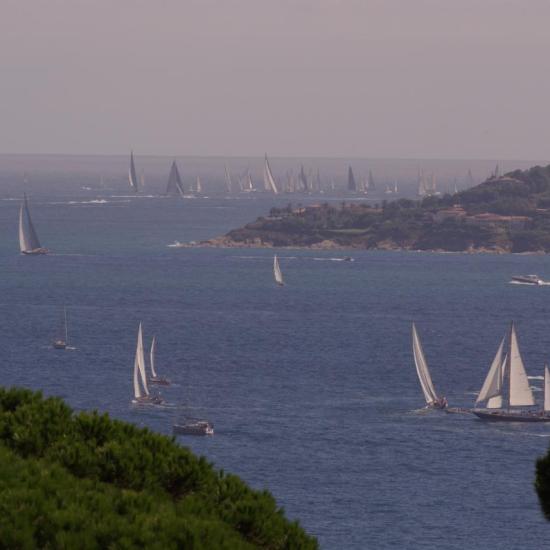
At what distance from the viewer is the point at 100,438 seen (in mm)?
15336

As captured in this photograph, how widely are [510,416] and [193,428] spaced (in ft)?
63.9

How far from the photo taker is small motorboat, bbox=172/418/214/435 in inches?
2611

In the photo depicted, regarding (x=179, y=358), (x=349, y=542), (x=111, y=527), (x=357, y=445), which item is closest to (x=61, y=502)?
(x=111, y=527)

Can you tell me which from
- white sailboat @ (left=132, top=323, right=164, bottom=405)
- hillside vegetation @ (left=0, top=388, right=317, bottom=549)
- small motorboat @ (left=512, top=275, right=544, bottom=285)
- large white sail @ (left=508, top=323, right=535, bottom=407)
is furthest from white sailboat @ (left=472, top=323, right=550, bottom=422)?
small motorboat @ (left=512, top=275, right=544, bottom=285)

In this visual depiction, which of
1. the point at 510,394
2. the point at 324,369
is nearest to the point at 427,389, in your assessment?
the point at 510,394

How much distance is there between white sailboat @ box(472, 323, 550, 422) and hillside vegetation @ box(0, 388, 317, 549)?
62.3 m

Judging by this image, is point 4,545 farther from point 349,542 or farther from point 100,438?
point 349,542

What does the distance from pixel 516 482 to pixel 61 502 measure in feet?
157

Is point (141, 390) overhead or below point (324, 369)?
overhead

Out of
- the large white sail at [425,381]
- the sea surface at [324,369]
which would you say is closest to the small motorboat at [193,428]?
the sea surface at [324,369]

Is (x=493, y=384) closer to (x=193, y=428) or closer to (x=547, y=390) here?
(x=547, y=390)

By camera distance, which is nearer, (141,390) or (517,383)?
(517,383)

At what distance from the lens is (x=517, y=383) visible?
3073 inches

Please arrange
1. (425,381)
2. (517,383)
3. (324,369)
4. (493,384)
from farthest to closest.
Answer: (324,369), (425,381), (517,383), (493,384)
